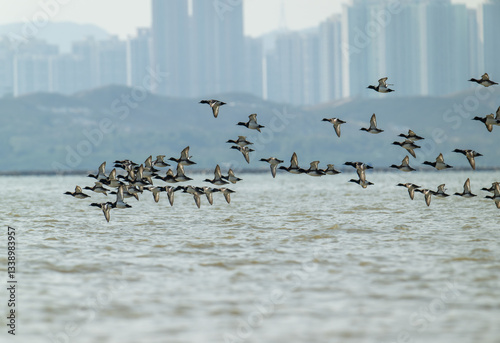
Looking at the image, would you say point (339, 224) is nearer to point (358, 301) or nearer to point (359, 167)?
point (359, 167)

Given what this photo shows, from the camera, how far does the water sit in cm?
1862

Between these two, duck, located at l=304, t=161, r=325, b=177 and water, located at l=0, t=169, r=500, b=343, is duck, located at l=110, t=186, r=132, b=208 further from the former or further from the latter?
duck, located at l=304, t=161, r=325, b=177

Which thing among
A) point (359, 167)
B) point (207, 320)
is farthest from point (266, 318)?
point (359, 167)

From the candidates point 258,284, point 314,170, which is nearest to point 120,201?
point 314,170

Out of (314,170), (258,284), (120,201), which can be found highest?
(314,170)

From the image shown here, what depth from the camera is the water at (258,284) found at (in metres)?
18.6

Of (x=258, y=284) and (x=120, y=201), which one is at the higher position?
(x=120, y=201)

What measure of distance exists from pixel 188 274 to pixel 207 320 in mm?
6659

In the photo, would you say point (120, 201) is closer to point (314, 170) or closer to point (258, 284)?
point (314, 170)

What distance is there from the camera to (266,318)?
64.4ft

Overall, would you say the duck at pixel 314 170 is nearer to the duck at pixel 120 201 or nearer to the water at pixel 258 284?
the water at pixel 258 284

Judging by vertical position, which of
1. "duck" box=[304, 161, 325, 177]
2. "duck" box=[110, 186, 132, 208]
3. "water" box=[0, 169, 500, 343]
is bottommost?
"water" box=[0, 169, 500, 343]

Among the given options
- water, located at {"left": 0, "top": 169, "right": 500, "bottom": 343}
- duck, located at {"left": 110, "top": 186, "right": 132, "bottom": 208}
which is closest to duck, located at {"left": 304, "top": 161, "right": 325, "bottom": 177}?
water, located at {"left": 0, "top": 169, "right": 500, "bottom": 343}

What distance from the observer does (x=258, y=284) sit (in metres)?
24.2
